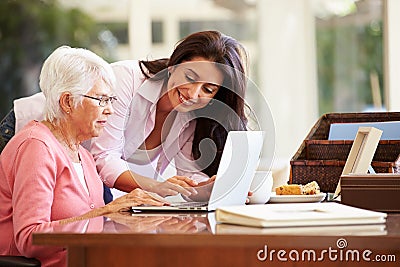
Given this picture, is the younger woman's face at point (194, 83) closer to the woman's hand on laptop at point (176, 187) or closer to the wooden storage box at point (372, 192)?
the woman's hand on laptop at point (176, 187)

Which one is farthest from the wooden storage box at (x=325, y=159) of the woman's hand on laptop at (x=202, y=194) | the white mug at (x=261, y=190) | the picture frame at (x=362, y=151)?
the woman's hand on laptop at (x=202, y=194)

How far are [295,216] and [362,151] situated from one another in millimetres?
819

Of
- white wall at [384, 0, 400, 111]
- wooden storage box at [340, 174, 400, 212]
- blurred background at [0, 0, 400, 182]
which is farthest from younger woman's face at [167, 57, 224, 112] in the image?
blurred background at [0, 0, 400, 182]

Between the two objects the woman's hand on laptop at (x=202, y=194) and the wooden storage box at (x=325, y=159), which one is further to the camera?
the wooden storage box at (x=325, y=159)

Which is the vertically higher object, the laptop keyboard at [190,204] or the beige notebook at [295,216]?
the beige notebook at [295,216]

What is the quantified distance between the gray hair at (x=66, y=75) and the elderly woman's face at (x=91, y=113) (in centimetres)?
2

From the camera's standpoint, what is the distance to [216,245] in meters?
1.40

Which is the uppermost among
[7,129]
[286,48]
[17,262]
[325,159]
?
[286,48]

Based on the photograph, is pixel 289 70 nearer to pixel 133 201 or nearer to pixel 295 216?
pixel 133 201

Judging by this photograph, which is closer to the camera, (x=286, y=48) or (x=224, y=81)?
(x=224, y=81)

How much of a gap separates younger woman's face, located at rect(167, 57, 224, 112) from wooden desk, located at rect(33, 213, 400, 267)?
97 cm

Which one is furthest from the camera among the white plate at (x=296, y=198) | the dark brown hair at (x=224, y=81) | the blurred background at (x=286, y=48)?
the blurred background at (x=286, y=48)

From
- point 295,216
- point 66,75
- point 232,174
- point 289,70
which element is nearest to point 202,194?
point 232,174

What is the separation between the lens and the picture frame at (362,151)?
2214 mm
